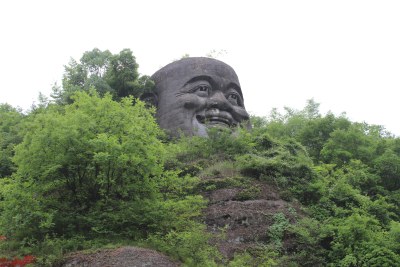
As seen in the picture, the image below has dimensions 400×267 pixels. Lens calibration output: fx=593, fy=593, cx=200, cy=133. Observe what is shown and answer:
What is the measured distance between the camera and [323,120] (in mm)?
Result: 27328

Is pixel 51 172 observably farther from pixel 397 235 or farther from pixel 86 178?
pixel 397 235

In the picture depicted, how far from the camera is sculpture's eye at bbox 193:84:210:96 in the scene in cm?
2523

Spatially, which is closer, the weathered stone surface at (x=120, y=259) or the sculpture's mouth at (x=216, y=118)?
the weathered stone surface at (x=120, y=259)

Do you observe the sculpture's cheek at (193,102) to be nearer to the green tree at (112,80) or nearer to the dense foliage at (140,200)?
the green tree at (112,80)

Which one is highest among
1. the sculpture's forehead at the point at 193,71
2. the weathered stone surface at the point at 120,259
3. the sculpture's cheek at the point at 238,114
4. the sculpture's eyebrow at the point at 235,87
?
the sculpture's forehead at the point at 193,71

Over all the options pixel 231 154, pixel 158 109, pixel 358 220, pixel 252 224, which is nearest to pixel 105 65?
pixel 158 109

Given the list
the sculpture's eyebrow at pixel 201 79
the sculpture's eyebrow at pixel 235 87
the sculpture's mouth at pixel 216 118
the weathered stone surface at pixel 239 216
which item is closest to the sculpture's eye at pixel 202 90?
the sculpture's eyebrow at pixel 201 79

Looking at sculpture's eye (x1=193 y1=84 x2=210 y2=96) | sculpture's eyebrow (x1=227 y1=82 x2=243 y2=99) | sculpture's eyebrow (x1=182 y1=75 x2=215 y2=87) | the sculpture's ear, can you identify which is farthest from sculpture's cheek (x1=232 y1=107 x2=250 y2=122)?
the sculpture's ear

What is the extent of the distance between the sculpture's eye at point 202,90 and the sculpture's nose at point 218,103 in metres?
0.39

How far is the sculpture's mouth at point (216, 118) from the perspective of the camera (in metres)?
24.5

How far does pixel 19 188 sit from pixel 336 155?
47.0 feet

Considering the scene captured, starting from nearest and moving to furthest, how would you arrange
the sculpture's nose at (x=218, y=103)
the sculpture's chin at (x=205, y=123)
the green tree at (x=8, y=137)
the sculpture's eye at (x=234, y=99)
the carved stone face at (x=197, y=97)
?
the green tree at (x=8, y=137)
the sculpture's chin at (x=205, y=123)
the carved stone face at (x=197, y=97)
the sculpture's nose at (x=218, y=103)
the sculpture's eye at (x=234, y=99)

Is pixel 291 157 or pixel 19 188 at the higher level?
pixel 291 157

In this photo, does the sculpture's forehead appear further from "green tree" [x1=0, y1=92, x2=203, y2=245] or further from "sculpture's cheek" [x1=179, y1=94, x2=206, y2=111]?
"green tree" [x1=0, y1=92, x2=203, y2=245]
